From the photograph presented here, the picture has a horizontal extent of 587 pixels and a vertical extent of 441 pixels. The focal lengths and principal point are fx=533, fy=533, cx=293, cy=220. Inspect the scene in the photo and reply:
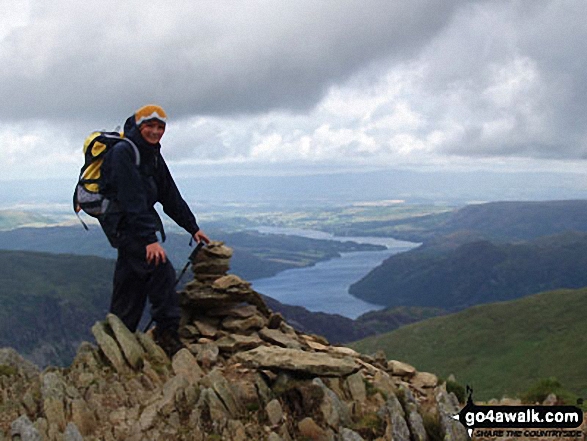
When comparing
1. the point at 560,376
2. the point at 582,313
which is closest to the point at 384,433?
the point at 560,376

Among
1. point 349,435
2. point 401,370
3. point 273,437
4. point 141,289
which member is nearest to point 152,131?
point 141,289

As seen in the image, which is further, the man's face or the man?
the man's face

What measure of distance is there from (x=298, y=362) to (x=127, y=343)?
226 inches

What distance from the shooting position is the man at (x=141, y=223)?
16234 millimetres

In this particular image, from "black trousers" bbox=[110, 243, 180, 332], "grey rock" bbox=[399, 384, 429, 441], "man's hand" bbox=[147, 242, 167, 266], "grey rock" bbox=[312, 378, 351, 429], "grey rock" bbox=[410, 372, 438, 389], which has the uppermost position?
"man's hand" bbox=[147, 242, 167, 266]

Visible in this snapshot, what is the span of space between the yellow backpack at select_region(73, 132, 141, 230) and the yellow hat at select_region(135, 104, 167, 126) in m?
0.78

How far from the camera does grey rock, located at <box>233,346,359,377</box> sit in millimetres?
14344

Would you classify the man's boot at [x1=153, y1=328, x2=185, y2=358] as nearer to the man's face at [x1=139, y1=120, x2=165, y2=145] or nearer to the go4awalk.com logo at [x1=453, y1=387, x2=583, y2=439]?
the man's face at [x1=139, y1=120, x2=165, y2=145]

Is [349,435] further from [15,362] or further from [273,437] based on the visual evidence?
[15,362]

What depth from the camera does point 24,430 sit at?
12414mm

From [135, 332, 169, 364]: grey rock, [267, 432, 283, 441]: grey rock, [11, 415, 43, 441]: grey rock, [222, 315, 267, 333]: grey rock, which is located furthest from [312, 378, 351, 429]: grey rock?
[11, 415, 43, 441]: grey rock

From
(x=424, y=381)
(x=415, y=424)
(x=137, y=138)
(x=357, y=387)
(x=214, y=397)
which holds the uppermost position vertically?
(x=137, y=138)

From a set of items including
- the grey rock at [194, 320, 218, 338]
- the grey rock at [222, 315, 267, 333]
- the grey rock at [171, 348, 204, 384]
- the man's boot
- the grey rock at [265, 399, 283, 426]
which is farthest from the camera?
the grey rock at [222, 315, 267, 333]

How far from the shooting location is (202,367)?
17.0 meters
